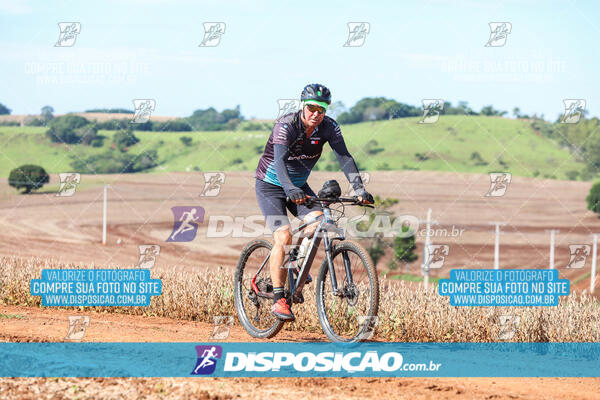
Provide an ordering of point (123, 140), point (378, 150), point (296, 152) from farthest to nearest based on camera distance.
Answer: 1. point (378, 150)
2. point (123, 140)
3. point (296, 152)

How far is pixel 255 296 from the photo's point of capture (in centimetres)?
1059

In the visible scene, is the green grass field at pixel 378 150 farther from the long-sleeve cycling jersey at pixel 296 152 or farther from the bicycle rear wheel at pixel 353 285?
the bicycle rear wheel at pixel 353 285

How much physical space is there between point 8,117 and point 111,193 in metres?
37.4

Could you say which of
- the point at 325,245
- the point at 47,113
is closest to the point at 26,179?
the point at 47,113

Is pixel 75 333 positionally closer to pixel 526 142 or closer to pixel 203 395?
pixel 203 395

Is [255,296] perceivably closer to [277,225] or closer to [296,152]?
[277,225]

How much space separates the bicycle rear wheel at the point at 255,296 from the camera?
10.3 metres

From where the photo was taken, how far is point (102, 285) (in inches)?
546

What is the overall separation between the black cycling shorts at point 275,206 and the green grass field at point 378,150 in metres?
74.5

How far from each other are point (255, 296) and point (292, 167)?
215cm

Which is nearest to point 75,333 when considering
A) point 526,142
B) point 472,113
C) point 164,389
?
point 164,389

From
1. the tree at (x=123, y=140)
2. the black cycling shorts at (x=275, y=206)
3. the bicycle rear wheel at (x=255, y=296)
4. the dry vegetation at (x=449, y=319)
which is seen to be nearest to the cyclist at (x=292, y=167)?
the black cycling shorts at (x=275, y=206)

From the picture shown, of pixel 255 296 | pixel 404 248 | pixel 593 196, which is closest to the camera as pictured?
pixel 255 296

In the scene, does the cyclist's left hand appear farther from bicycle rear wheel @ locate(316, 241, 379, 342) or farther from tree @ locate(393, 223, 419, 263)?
tree @ locate(393, 223, 419, 263)
